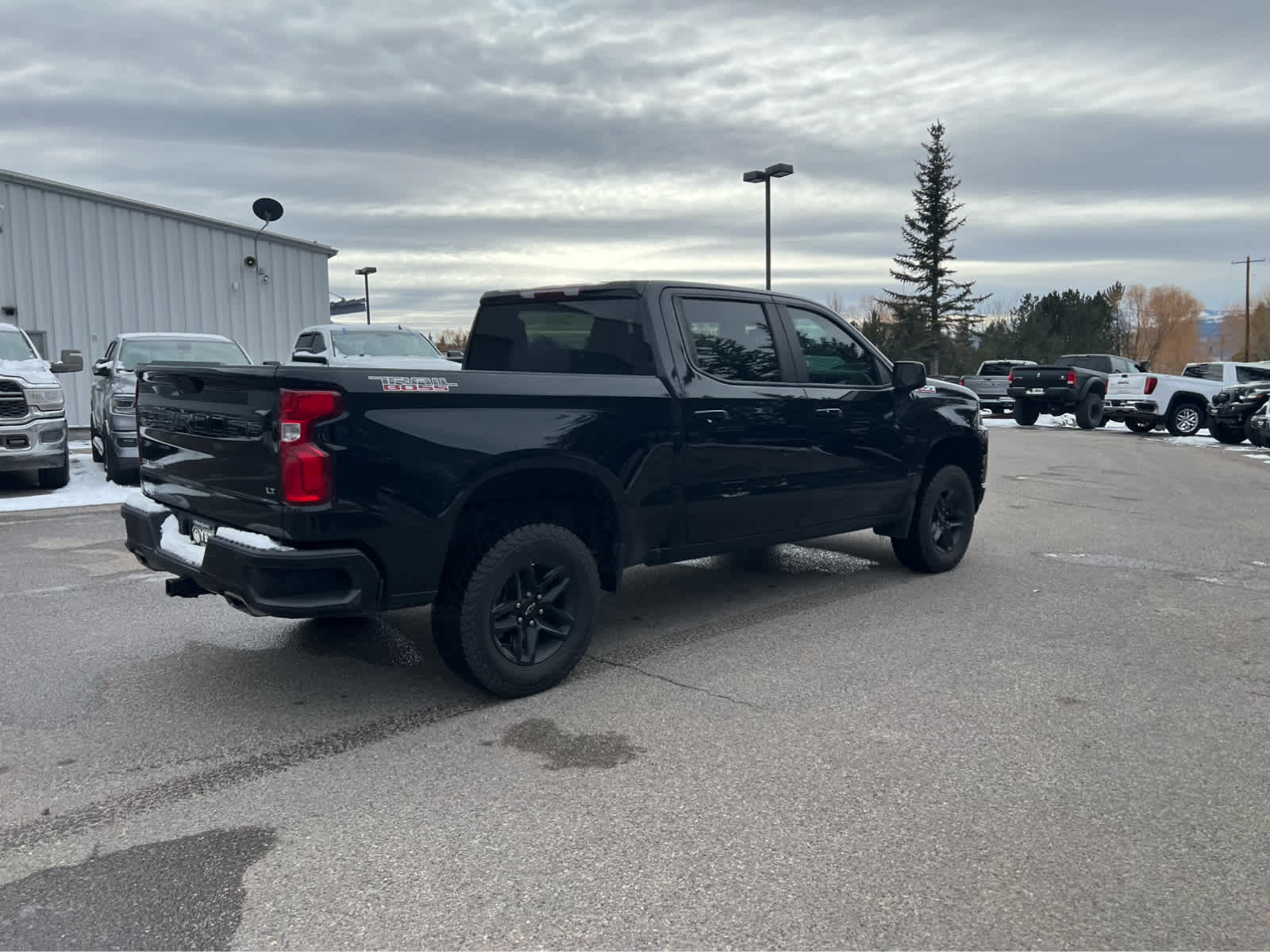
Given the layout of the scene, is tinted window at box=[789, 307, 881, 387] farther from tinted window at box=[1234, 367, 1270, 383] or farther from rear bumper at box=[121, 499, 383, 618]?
tinted window at box=[1234, 367, 1270, 383]

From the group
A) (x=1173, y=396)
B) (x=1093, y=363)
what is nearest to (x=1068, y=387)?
(x=1093, y=363)

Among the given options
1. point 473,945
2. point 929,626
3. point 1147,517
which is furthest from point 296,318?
point 473,945

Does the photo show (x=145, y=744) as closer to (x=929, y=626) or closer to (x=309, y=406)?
(x=309, y=406)

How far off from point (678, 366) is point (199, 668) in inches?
109

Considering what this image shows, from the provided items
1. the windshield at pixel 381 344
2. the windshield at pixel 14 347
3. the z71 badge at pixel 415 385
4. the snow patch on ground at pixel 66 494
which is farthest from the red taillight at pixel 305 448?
the windshield at pixel 381 344

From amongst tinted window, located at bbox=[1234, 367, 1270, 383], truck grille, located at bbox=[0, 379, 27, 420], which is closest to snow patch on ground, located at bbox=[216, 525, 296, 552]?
truck grille, located at bbox=[0, 379, 27, 420]

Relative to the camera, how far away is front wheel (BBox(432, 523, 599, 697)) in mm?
4301

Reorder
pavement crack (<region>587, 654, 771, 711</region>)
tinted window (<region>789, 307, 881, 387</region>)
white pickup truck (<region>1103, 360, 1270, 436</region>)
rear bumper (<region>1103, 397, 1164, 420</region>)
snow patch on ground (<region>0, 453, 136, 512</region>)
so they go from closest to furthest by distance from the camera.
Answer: pavement crack (<region>587, 654, 771, 711</region>) → tinted window (<region>789, 307, 881, 387</region>) → snow patch on ground (<region>0, 453, 136, 512</region>) → white pickup truck (<region>1103, 360, 1270, 436</region>) → rear bumper (<region>1103, 397, 1164, 420</region>)

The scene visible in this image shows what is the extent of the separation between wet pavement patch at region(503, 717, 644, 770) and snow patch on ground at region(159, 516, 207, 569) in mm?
1503

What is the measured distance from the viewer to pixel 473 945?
2.61 metres

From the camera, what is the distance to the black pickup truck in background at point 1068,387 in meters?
25.7

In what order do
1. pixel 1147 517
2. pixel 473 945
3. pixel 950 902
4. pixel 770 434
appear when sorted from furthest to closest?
pixel 1147 517 < pixel 770 434 < pixel 950 902 < pixel 473 945

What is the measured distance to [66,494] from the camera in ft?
36.7

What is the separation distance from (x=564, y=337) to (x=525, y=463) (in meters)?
1.39
